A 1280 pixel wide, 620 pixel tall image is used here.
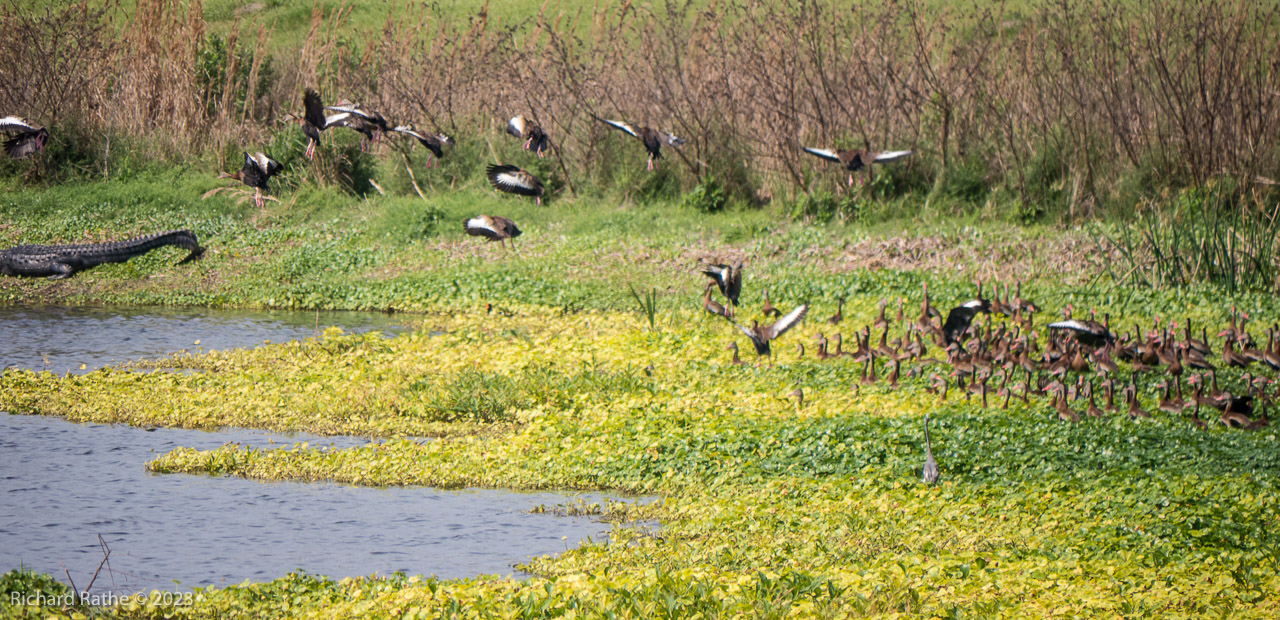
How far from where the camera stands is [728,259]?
13.6 m

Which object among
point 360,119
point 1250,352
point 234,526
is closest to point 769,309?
point 1250,352

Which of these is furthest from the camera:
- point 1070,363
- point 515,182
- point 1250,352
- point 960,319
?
point 515,182

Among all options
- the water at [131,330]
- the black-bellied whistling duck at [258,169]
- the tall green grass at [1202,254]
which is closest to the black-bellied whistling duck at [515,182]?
the water at [131,330]

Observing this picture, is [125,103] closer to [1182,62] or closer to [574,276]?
[574,276]

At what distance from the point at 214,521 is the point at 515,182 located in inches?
285

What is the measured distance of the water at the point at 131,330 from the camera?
1057cm

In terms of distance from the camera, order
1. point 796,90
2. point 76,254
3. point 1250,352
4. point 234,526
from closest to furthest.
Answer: point 234,526 < point 1250,352 < point 76,254 < point 796,90

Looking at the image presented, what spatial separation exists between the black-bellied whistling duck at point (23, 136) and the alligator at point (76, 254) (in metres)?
1.19

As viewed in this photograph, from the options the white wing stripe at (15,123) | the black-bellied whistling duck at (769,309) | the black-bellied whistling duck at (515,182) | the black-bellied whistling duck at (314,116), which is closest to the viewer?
the black-bellied whistling duck at (769,309)

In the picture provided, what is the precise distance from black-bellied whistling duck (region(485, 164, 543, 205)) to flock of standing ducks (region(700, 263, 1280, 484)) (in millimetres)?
3104

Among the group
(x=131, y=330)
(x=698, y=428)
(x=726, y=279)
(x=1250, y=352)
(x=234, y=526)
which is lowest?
(x=131, y=330)

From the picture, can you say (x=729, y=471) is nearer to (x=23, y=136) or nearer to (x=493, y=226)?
(x=493, y=226)

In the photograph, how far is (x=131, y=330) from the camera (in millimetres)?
11867

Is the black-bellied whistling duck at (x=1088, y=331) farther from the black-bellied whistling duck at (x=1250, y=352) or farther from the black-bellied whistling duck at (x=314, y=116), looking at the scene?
the black-bellied whistling duck at (x=314, y=116)
